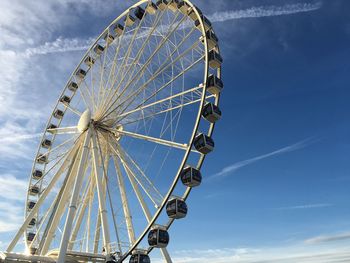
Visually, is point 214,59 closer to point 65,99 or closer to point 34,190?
point 65,99

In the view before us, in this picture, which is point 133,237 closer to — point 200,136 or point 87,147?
point 87,147

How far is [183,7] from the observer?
81.5 feet

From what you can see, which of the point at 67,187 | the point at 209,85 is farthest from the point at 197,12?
the point at 67,187

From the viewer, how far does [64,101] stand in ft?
109

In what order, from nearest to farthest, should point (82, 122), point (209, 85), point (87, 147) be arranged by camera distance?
point (209, 85) → point (87, 147) → point (82, 122)

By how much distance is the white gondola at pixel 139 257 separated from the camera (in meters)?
19.4

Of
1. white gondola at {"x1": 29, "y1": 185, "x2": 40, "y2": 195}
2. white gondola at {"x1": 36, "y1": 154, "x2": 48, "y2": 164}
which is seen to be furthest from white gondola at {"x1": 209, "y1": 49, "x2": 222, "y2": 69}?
white gondola at {"x1": 29, "y1": 185, "x2": 40, "y2": 195}

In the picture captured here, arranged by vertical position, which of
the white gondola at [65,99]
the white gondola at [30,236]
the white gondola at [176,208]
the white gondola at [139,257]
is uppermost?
the white gondola at [65,99]

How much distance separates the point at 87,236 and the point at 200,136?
1028cm

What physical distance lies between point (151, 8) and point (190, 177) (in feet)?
46.5

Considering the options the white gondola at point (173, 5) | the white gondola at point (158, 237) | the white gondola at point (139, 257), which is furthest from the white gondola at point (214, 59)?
the white gondola at point (139, 257)

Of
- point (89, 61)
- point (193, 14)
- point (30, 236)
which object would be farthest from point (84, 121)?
point (30, 236)

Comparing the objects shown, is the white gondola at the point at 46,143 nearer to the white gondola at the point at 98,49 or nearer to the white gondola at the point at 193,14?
the white gondola at the point at 98,49

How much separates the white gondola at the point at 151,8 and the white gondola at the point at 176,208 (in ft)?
48.3
